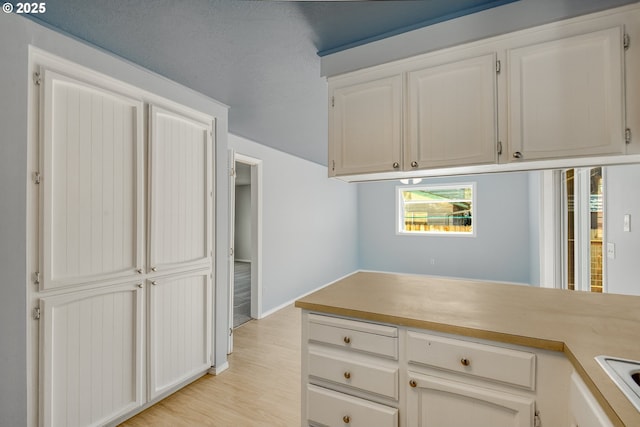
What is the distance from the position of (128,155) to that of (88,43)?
0.65 meters

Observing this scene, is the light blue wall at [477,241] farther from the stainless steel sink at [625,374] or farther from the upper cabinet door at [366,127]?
the stainless steel sink at [625,374]

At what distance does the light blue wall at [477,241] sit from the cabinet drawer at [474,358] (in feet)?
17.1

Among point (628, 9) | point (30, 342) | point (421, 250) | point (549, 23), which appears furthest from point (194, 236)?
point (421, 250)

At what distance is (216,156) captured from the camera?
2.62 metres

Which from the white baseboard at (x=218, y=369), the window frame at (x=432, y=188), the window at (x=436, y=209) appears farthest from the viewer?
the window at (x=436, y=209)

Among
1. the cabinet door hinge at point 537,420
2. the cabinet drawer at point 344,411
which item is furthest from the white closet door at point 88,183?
the cabinet door hinge at point 537,420

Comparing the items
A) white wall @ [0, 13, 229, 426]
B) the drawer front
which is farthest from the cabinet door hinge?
white wall @ [0, 13, 229, 426]

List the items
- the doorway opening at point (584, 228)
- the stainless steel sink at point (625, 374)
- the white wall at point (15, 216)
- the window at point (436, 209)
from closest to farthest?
the stainless steel sink at point (625, 374) → the white wall at point (15, 216) → the doorway opening at point (584, 228) → the window at point (436, 209)

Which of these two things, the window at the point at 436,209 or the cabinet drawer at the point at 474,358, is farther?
the window at the point at 436,209

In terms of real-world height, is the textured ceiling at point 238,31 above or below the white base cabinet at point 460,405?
above

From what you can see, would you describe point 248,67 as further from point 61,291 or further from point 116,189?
point 61,291

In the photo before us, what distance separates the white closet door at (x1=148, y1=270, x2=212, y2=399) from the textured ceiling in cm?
152

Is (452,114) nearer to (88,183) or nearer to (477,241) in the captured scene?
(88,183)

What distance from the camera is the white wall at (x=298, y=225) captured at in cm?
413
